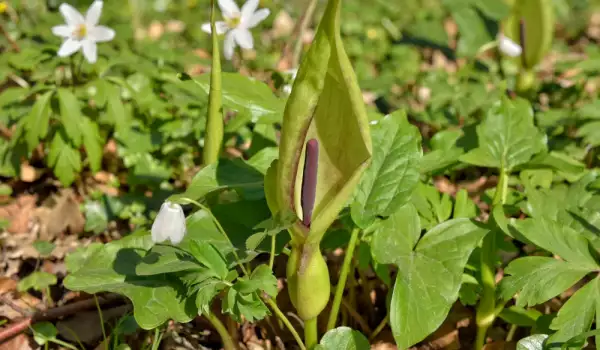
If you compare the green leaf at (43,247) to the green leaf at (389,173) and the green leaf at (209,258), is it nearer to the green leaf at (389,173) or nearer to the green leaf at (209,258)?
the green leaf at (209,258)

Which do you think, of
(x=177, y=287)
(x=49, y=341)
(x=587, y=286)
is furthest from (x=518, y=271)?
(x=49, y=341)

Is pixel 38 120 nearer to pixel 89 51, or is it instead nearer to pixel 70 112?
pixel 70 112

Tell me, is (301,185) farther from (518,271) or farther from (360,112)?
(518,271)

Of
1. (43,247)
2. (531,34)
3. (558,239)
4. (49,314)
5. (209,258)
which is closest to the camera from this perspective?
(209,258)

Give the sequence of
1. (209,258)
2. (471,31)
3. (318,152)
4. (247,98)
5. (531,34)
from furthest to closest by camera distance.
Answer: (471,31), (531,34), (247,98), (209,258), (318,152)

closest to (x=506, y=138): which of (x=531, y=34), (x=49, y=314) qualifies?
(x=531, y=34)
